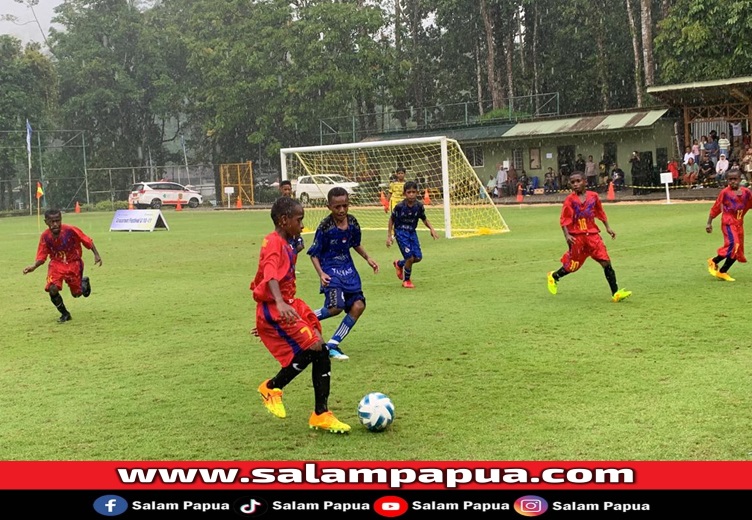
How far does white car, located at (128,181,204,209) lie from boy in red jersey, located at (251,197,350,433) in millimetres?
46965

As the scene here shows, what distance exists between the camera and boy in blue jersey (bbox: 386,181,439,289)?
13.6m

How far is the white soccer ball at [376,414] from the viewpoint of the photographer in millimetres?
5984

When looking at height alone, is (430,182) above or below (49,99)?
below

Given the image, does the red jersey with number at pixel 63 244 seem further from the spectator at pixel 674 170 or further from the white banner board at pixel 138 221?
the spectator at pixel 674 170

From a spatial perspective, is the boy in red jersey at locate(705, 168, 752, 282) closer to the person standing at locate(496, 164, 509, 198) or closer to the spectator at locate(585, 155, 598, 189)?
the spectator at locate(585, 155, 598, 189)

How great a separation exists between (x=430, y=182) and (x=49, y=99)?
35408 millimetres

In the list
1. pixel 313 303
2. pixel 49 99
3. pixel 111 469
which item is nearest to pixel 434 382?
pixel 111 469

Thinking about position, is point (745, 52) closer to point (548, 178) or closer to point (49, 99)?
point (548, 178)

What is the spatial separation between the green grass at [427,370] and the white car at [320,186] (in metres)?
18.6

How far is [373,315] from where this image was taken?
1112cm

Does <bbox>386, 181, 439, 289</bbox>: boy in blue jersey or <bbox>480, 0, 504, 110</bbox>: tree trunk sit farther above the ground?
<bbox>480, 0, 504, 110</bbox>: tree trunk

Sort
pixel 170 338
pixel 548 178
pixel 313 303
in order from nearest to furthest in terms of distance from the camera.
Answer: pixel 170 338 < pixel 313 303 < pixel 548 178

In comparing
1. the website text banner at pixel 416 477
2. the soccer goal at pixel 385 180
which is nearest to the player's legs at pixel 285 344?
the website text banner at pixel 416 477
